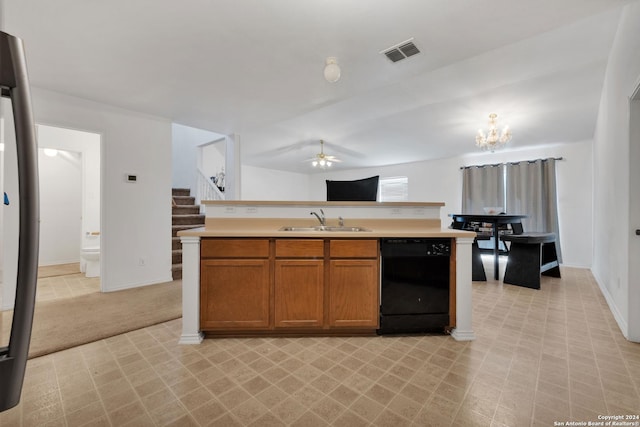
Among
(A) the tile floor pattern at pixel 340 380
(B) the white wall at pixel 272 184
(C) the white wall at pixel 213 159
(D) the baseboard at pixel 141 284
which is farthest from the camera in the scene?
(B) the white wall at pixel 272 184

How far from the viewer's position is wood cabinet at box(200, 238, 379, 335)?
2172 millimetres

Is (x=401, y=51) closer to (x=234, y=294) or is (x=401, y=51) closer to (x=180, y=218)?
(x=234, y=294)

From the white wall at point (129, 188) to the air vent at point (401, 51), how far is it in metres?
3.24

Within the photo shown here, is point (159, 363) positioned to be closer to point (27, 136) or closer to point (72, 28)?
point (27, 136)

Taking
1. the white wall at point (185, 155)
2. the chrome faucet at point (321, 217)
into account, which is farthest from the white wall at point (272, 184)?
the chrome faucet at point (321, 217)

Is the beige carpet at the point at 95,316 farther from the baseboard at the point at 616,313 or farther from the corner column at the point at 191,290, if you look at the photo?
the baseboard at the point at 616,313

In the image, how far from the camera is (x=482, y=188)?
6121 mm

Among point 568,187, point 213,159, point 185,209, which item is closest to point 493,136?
point 568,187

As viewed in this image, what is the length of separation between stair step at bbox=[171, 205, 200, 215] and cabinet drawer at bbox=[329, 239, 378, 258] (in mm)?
4218

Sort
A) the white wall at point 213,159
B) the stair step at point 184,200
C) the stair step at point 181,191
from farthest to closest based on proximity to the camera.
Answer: the white wall at point 213,159 → the stair step at point 181,191 → the stair step at point 184,200

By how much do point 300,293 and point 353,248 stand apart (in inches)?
22.2

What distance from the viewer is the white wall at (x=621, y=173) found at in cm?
211

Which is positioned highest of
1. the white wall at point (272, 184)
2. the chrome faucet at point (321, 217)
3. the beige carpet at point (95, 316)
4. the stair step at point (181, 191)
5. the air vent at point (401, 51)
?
the air vent at point (401, 51)

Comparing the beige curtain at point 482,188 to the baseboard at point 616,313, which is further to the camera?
the beige curtain at point 482,188
